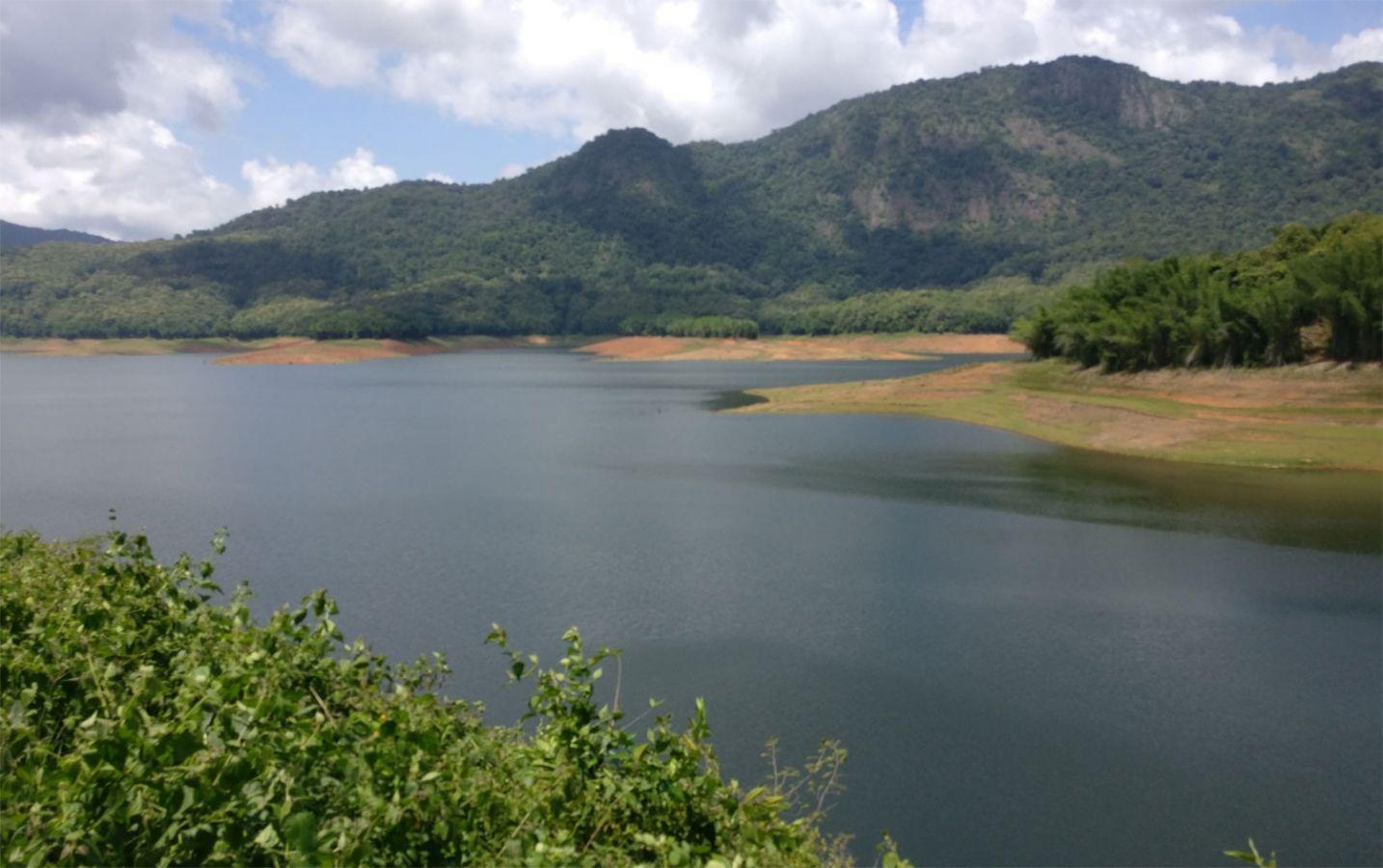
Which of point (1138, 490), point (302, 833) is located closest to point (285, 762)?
point (302, 833)

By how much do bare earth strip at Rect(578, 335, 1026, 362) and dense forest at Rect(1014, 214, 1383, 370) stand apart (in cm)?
4120

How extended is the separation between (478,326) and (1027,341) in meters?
78.0

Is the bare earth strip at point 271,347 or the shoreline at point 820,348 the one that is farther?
the shoreline at point 820,348

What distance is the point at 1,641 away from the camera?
4.79 m

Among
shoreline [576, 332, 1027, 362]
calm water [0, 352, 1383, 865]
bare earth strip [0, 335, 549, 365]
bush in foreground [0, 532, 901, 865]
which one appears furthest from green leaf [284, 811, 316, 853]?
bare earth strip [0, 335, 549, 365]

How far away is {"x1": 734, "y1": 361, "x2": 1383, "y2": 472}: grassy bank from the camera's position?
112 ft

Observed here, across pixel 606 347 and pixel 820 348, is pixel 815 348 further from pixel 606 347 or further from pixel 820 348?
pixel 606 347

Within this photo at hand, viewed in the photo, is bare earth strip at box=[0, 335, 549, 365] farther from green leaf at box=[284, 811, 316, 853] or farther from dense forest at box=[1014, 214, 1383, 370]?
green leaf at box=[284, 811, 316, 853]

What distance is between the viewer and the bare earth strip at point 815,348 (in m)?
97.9

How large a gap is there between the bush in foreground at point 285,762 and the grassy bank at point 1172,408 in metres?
33.1

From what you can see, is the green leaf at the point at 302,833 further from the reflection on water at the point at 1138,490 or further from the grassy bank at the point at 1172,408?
the grassy bank at the point at 1172,408

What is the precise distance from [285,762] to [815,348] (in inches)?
3818

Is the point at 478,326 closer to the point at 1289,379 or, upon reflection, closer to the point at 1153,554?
the point at 1289,379

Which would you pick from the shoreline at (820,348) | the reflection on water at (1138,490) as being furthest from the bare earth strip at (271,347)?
the reflection on water at (1138,490)
